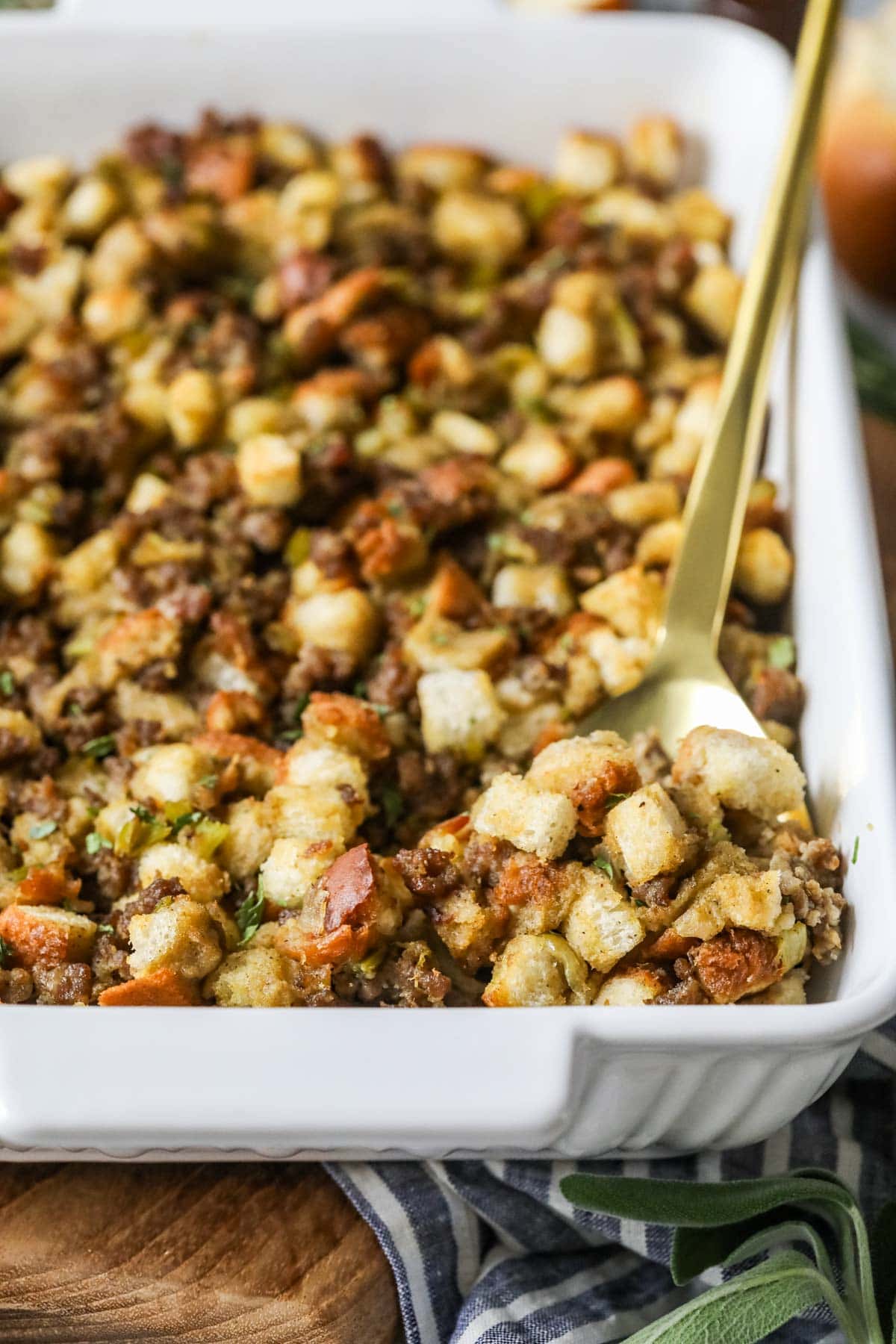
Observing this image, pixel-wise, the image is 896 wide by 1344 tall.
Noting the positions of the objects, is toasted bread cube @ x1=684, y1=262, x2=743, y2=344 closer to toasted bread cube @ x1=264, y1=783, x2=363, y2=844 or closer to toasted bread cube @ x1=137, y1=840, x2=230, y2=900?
toasted bread cube @ x1=264, y1=783, x2=363, y2=844

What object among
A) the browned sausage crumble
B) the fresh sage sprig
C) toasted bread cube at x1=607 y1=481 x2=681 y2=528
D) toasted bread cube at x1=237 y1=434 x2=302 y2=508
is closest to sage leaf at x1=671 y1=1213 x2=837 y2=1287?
the fresh sage sprig

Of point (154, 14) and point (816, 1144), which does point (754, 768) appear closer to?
point (816, 1144)

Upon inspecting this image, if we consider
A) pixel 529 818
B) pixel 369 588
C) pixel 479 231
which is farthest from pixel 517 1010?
pixel 479 231

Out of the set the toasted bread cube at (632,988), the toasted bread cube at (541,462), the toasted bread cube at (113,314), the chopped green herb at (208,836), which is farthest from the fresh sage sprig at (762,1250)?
the toasted bread cube at (113,314)

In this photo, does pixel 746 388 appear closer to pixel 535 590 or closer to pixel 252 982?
pixel 535 590

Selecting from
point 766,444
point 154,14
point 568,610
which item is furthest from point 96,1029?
point 154,14

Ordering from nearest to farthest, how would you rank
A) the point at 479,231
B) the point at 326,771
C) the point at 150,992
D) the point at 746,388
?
the point at 150,992, the point at 326,771, the point at 746,388, the point at 479,231
